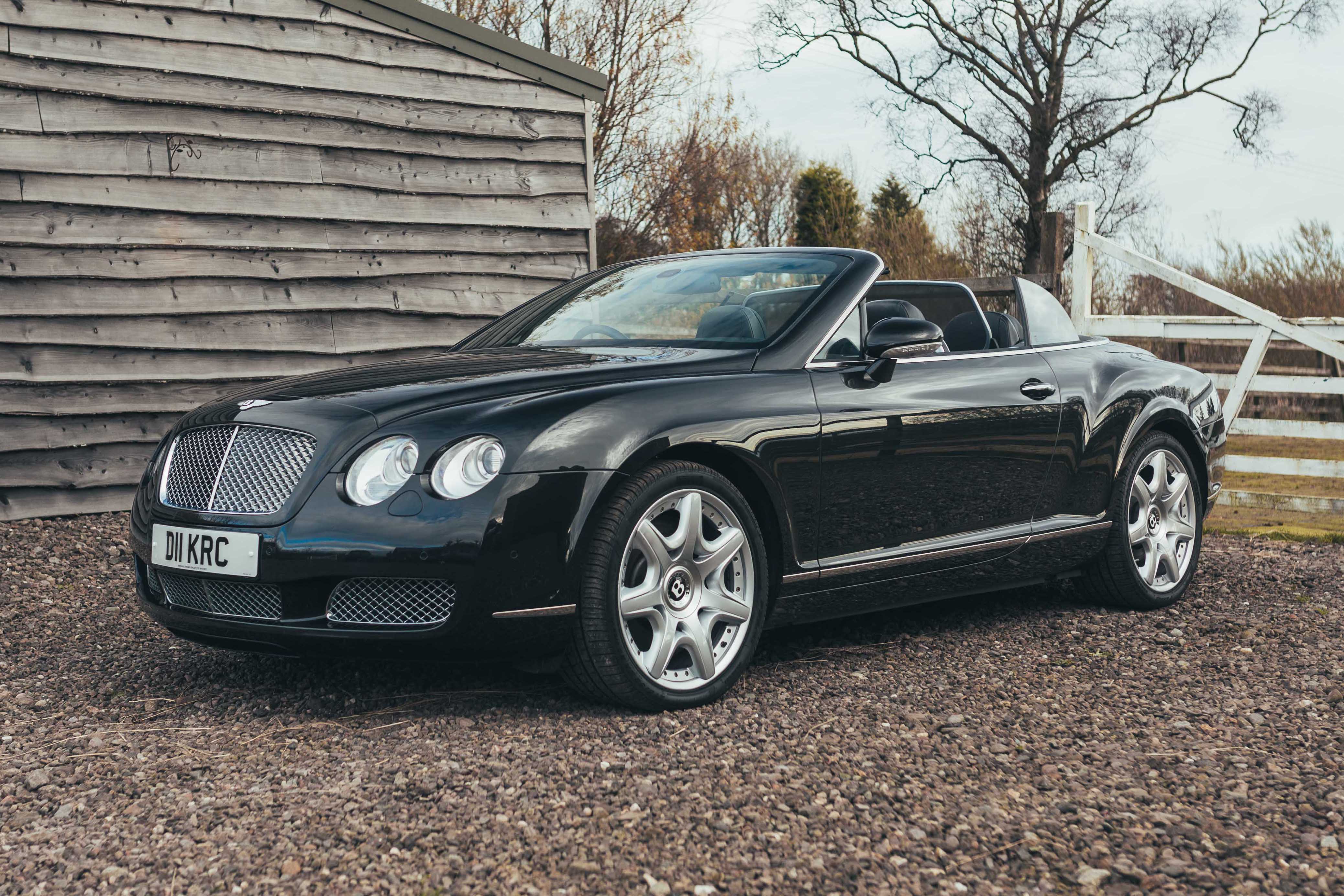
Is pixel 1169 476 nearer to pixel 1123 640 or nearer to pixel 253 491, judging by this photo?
pixel 1123 640

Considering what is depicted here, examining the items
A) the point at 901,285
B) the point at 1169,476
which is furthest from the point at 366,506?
the point at 1169,476

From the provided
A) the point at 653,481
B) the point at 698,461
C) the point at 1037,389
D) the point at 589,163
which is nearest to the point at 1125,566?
the point at 1037,389

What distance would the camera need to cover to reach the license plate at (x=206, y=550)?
369 cm

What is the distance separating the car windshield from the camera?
4.61 m

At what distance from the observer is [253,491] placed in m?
3.79

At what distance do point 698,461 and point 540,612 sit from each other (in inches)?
28.6

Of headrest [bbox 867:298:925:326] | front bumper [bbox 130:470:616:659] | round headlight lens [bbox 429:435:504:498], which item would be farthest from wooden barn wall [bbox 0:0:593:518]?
round headlight lens [bbox 429:435:504:498]

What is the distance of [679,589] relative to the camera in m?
3.95

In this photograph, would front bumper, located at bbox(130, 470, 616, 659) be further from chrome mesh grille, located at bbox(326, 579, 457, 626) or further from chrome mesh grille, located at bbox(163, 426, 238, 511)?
chrome mesh grille, located at bbox(163, 426, 238, 511)

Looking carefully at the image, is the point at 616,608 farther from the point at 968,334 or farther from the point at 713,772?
the point at 968,334

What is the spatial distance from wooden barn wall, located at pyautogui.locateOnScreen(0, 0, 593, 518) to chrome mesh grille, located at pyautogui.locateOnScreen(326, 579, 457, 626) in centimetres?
495

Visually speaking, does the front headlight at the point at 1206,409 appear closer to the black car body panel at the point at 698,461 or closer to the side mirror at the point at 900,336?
the black car body panel at the point at 698,461

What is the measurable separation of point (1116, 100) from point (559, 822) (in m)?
31.1

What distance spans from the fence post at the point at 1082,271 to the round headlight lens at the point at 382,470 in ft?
21.9
